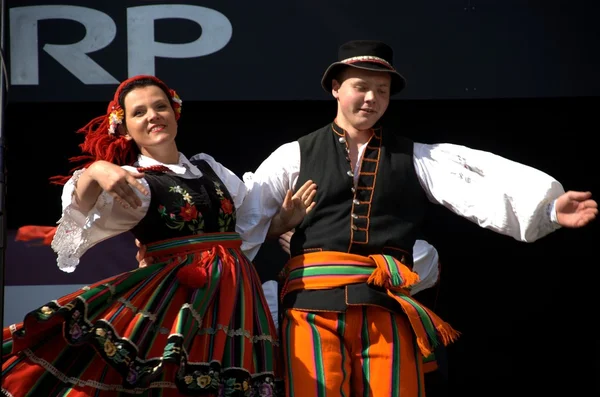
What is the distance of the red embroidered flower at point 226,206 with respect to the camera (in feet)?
13.1

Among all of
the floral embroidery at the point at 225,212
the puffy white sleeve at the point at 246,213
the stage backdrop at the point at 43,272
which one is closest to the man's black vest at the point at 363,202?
the puffy white sleeve at the point at 246,213

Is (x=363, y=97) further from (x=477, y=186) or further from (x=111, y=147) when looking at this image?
(x=111, y=147)

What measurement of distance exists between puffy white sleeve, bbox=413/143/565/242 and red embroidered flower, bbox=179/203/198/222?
84 cm

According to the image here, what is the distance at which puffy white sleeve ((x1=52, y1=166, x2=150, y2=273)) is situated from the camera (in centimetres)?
Result: 376

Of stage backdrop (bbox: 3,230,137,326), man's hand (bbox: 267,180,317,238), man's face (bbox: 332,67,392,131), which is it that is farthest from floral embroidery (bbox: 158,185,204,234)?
stage backdrop (bbox: 3,230,137,326)

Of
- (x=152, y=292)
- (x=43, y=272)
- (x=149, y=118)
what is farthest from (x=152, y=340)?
(x=43, y=272)

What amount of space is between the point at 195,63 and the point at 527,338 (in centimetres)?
211

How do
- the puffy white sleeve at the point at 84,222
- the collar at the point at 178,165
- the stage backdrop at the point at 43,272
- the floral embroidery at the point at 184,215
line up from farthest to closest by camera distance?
the stage backdrop at the point at 43,272 < the collar at the point at 178,165 < the floral embroidery at the point at 184,215 < the puffy white sleeve at the point at 84,222

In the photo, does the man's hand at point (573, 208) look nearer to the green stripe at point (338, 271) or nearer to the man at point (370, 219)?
the man at point (370, 219)

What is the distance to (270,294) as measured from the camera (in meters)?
4.63

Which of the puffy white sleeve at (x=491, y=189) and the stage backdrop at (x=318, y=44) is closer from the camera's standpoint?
the puffy white sleeve at (x=491, y=189)

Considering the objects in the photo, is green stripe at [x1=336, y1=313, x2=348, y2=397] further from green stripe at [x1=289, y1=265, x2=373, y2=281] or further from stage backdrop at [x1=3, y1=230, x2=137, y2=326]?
stage backdrop at [x1=3, y1=230, x2=137, y2=326]

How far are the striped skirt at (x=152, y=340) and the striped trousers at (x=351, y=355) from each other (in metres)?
0.10

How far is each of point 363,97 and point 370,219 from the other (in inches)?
18.1
